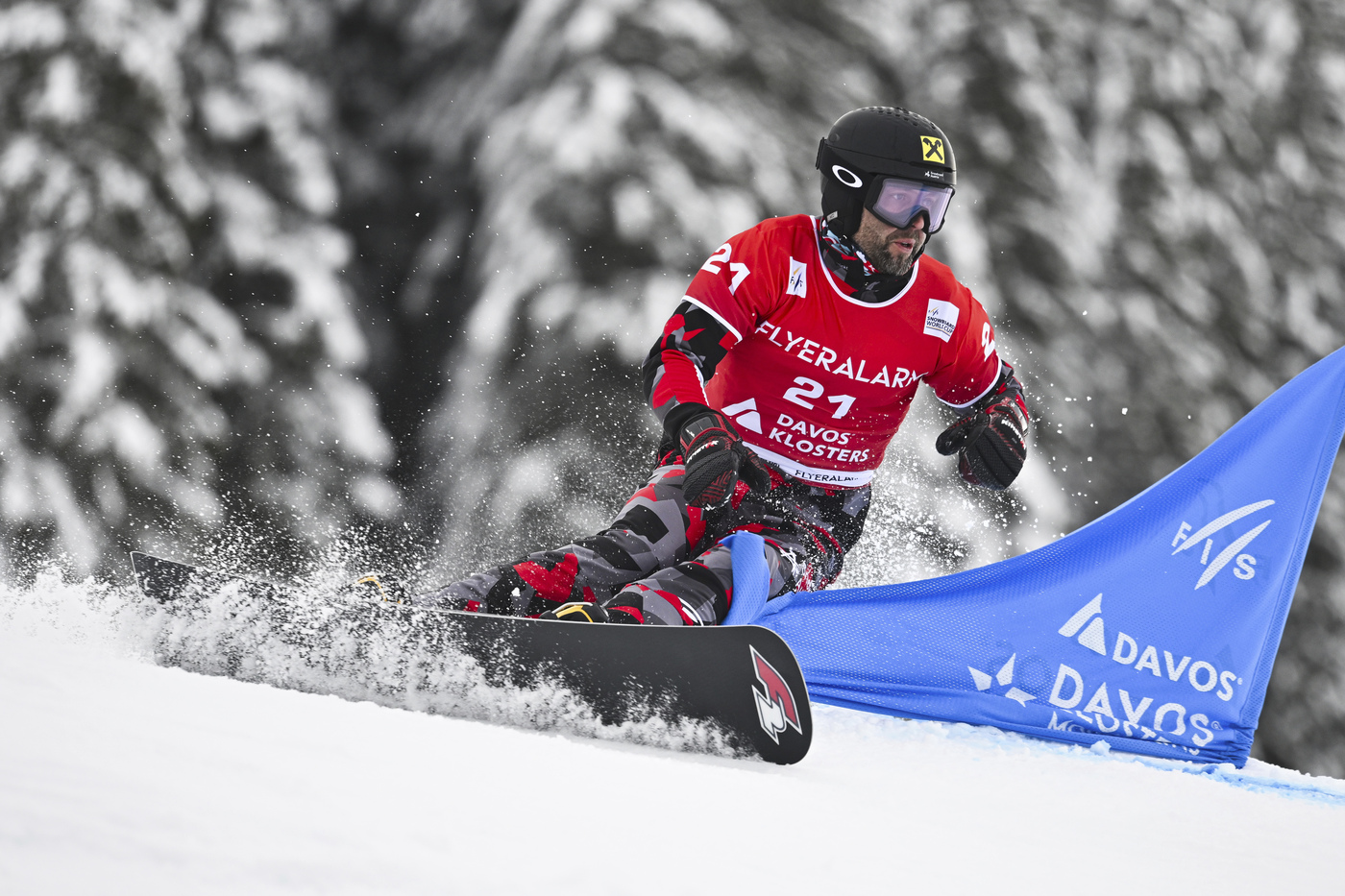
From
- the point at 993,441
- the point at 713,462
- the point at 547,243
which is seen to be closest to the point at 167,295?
the point at 547,243

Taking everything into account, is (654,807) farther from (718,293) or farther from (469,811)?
(718,293)

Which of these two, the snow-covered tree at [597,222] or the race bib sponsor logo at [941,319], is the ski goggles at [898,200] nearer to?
the race bib sponsor logo at [941,319]

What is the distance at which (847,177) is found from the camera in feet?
9.19

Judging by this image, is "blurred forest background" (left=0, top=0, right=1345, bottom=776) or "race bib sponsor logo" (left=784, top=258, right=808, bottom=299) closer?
"race bib sponsor logo" (left=784, top=258, right=808, bottom=299)

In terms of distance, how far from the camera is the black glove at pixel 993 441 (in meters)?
2.92

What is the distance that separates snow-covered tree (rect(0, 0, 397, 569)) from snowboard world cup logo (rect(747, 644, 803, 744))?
353 cm

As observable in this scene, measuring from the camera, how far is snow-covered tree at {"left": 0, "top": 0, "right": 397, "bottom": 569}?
4.60 m

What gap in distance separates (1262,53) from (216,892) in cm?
718

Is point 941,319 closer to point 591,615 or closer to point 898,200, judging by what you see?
point 898,200

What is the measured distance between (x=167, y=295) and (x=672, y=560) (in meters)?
3.23

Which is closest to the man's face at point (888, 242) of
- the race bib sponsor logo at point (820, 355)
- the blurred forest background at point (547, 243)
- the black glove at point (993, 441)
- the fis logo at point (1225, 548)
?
the race bib sponsor logo at point (820, 355)

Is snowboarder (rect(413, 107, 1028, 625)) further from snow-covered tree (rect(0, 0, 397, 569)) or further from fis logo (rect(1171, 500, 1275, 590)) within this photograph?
snow-covered tree (rect(0, 0, 397, 569))

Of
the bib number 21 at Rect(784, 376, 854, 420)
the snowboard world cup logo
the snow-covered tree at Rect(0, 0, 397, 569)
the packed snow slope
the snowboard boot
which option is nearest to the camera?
the packed snow slope

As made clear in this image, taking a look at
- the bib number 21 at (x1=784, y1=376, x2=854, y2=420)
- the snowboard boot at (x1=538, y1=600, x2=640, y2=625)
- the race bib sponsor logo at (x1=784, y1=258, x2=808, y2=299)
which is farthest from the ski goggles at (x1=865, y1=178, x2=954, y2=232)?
the snowboard boot at (x1=538, y1=600, x2=640, y2=625)
